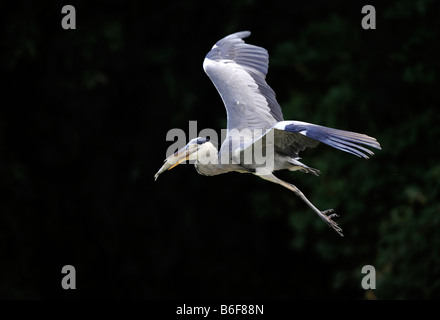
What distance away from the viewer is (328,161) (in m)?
8.93

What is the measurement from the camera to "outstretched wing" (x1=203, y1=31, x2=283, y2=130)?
5.50 meters

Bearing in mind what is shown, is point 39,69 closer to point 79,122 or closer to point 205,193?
point 79,122

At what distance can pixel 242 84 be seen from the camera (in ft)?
19.1

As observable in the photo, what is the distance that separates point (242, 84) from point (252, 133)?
2.05 feet

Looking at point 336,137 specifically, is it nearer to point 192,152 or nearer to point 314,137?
point 314,137

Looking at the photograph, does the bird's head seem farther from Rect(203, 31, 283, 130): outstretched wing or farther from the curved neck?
Rect(203, 31, 283, 130): outstretched wing

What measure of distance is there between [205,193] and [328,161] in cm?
209

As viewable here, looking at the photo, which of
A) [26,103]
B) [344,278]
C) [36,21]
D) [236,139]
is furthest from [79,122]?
[236,139]

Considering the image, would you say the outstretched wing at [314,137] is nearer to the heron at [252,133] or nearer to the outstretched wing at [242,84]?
the heron at [252,133]

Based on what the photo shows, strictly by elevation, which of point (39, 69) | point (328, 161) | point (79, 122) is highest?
point (39, 69)

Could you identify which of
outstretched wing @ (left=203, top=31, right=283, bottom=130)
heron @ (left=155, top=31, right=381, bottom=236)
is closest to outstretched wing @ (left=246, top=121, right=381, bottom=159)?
heron @ (left=155, top=31, right=381, bottom=236)

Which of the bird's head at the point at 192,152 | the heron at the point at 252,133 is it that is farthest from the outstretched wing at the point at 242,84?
the bird's head at the point at 192,152

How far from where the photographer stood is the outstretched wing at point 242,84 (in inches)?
217

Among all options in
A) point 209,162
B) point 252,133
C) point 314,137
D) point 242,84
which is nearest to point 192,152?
point 209,162
